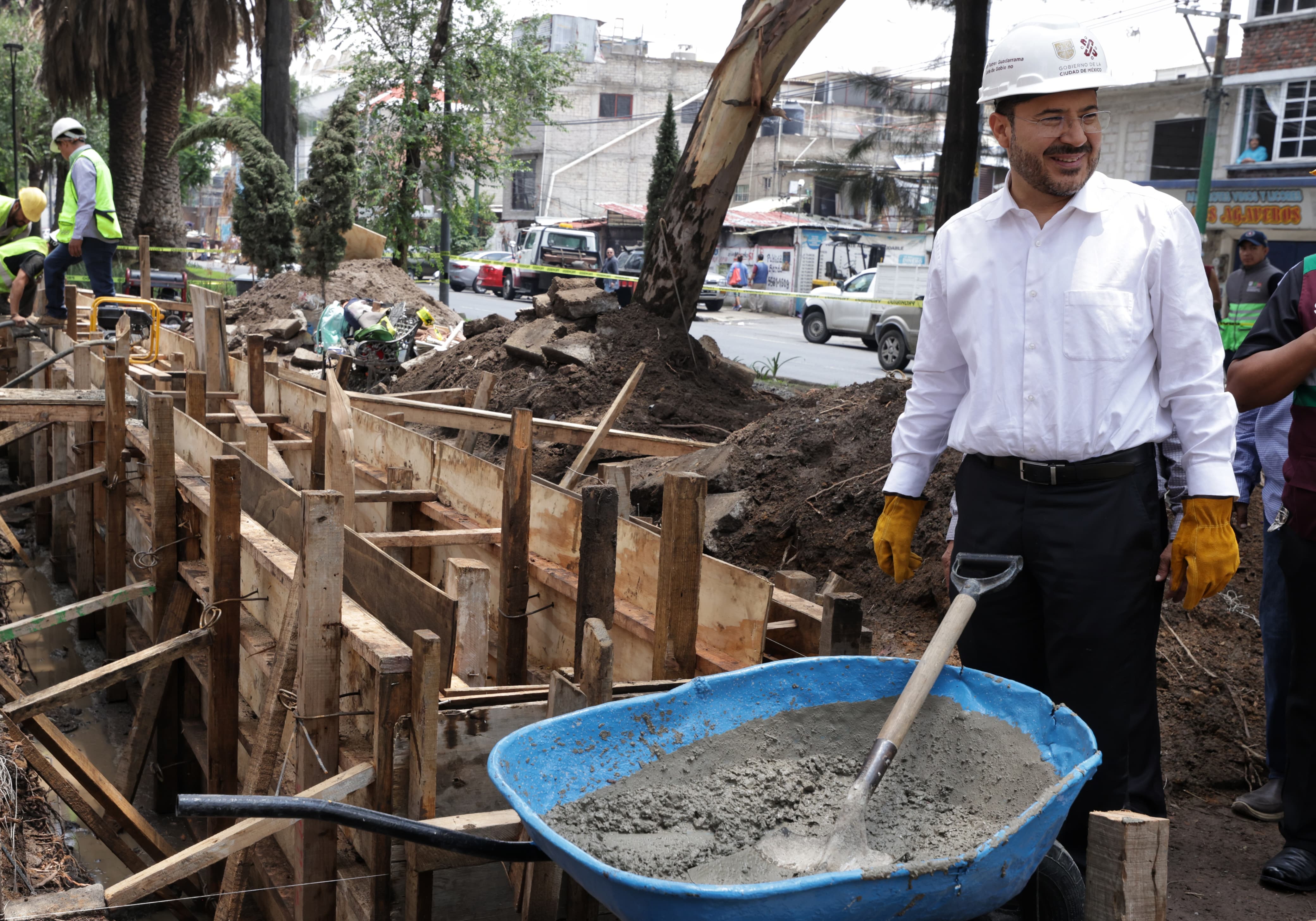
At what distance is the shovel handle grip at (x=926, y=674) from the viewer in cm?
240

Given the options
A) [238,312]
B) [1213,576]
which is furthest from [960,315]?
[238,312]

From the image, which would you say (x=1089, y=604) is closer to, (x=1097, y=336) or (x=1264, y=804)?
(x=1097, y=336)

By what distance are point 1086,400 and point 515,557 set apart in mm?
2492

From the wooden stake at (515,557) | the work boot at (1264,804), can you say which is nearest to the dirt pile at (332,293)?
the wooden stake at (515,557)

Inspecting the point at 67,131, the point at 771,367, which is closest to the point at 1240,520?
the point at 67,131

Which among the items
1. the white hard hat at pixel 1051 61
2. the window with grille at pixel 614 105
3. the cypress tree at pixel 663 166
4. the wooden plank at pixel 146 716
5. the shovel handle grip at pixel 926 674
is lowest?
the wooden plank at pixel 146 716

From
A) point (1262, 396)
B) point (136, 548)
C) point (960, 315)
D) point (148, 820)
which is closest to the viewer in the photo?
point (960, 315)

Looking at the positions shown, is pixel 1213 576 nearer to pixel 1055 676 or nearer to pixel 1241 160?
pixel 1055 676

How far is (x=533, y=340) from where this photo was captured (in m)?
10.5

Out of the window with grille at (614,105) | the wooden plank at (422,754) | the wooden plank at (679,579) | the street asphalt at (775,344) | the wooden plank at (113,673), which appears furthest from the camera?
the window with grille at (614,105)

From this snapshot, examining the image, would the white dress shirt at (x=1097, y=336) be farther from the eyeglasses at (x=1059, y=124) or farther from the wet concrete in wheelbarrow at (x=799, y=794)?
the wet concrete in wheelbarrow at (x=799, y=794)

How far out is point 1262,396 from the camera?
3336mm

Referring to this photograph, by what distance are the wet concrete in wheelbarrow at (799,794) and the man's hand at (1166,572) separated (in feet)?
1.80

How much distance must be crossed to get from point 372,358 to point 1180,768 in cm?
935
